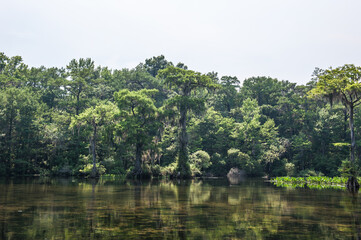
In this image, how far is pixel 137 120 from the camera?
49.4 meters

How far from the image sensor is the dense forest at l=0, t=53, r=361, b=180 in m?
50.2

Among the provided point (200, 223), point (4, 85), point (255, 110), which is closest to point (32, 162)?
point (4, 85)

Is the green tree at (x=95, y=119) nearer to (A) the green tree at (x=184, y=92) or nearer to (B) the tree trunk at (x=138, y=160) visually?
(B) the tree trunk at (x=138, y=160)

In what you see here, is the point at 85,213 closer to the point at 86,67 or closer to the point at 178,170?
the point at 178,170

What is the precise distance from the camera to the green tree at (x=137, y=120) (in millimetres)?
48219

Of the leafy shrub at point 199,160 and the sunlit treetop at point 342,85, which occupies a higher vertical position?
the sunlit treetop at point 342,85

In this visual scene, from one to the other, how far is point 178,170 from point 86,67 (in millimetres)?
42806

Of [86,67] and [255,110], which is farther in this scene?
[86,67]

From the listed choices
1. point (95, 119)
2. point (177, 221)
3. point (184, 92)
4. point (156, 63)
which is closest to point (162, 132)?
point (184, 92)

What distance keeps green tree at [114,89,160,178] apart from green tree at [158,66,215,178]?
4.11 meters

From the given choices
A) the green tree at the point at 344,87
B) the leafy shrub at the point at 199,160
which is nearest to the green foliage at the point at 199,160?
the leafy shrub at the point at 199,160

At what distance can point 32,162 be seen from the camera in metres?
57.4

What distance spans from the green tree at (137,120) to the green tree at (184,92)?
4105 mm

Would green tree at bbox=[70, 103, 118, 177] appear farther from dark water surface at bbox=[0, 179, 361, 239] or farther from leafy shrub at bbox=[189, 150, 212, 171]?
dark water surface at bbox=[0, 179, 361, 239]
